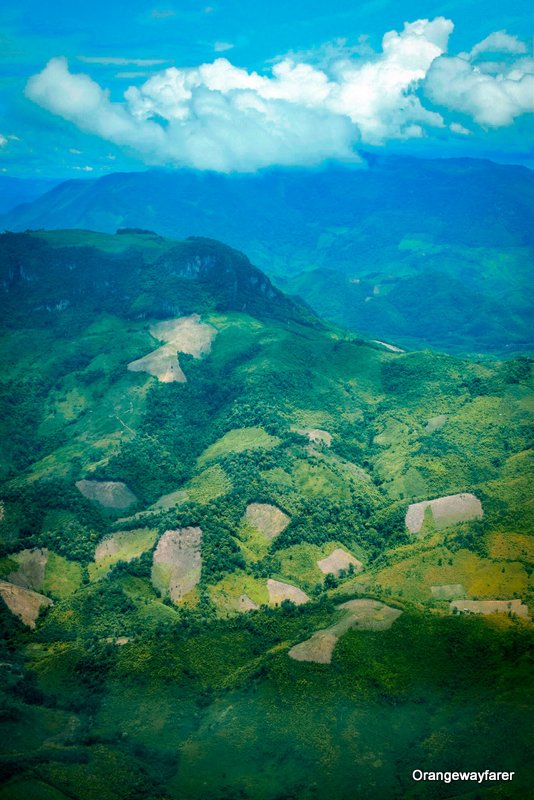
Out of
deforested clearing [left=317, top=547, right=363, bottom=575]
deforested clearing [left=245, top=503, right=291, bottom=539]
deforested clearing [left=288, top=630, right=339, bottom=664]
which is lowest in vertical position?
deforested clearing [left=288, top=630, right=339, bottom=664]

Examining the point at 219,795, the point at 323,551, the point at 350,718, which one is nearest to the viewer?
the point at 219,795

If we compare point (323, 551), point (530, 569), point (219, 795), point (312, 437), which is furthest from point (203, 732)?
point (312, 437)

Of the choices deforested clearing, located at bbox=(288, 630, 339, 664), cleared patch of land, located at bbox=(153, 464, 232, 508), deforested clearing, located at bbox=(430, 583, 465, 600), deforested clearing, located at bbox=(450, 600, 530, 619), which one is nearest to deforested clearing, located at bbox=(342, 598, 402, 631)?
deforested clearing, located at bbox=(288, 630, 339, 664)

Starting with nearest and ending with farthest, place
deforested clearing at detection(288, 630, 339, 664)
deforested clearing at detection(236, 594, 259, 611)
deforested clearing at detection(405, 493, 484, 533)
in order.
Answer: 1. deforested clearing at detection(288, 630, 339, 664)
2. deforested clearing at detection(236, 594, 259, 611)
3. deforested clearing at detection(405, 493, 484, 533)

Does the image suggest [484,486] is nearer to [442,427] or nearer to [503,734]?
[442,427]

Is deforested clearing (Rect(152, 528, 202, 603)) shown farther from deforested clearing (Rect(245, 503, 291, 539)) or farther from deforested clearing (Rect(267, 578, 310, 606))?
deforested clearing (Rect(267, 578, 310, 606))

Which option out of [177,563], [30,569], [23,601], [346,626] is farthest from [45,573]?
[346,626]

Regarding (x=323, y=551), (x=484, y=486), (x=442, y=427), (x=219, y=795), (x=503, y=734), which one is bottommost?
(x=219, y=795)
